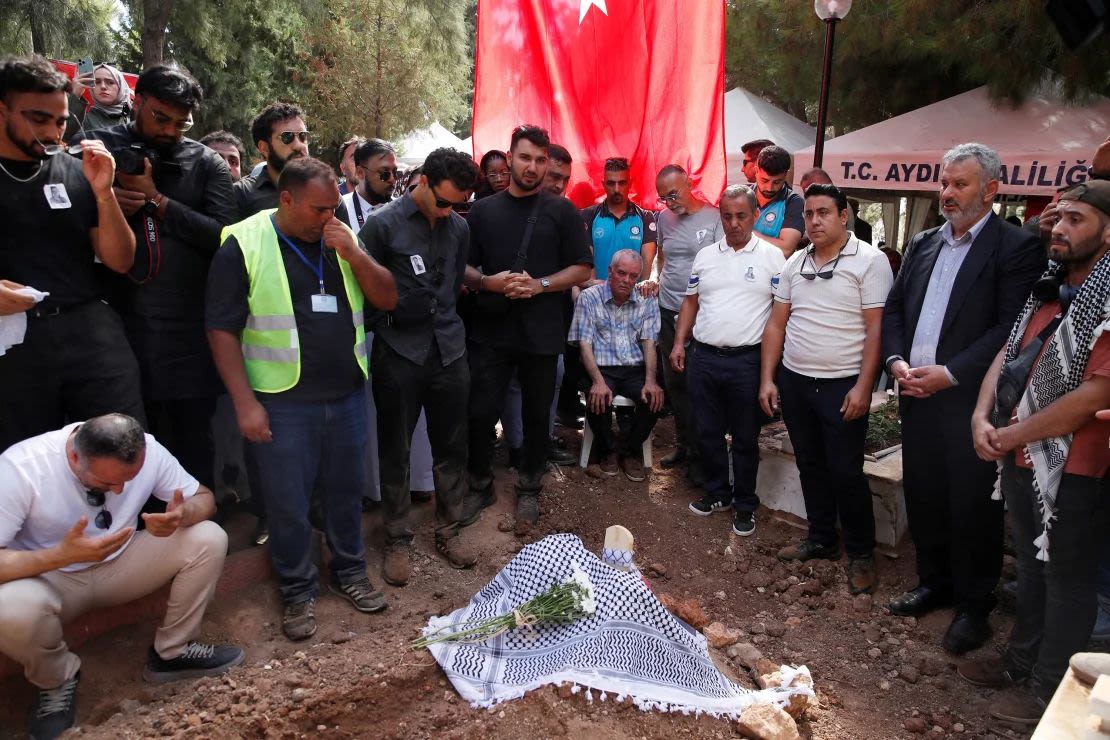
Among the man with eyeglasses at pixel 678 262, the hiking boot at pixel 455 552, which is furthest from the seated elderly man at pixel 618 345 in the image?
→ the hiking boot at pixel 455 552

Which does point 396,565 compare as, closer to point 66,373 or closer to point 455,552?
point 455,552

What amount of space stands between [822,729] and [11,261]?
3671mm

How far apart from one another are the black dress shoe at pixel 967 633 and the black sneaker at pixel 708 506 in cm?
156

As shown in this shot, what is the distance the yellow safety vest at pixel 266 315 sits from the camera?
10.3ft

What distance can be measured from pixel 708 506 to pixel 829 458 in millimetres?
1016

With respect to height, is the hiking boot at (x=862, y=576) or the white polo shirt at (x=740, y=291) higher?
the white polo shirt at (x=740, y=291)

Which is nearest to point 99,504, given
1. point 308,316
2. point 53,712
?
point 53,712

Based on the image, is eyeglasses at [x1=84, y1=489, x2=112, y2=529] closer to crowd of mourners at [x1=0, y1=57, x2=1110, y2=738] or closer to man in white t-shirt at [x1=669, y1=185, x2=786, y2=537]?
crowd of mourners at [x1=0, y1=57, x2=1110, y2=738]

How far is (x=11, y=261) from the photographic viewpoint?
2893mm

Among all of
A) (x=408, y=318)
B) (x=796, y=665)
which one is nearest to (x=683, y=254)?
(x=408, y=318)

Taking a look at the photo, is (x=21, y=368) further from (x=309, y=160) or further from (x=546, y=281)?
(x=546, y=281)

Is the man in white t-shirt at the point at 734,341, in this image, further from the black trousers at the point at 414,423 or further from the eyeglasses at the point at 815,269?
the black trousers at the point at 414,423

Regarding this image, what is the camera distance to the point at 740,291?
4.47m

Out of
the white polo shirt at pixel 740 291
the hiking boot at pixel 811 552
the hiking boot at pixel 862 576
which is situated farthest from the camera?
the white polo shirt at pixel 740 291
